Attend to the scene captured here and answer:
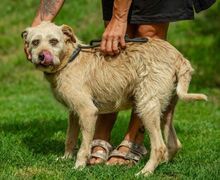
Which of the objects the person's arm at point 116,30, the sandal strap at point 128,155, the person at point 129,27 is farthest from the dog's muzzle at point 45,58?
the sandal strap at point 128,155

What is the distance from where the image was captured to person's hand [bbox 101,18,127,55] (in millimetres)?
6363

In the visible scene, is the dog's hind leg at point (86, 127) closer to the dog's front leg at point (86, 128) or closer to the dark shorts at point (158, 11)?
the dog's front leg at point (86, 128)

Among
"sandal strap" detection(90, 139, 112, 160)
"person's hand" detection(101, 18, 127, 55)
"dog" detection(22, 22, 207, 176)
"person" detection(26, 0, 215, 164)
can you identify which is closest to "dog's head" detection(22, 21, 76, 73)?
"dog" detection(22, 22, 207, 176)

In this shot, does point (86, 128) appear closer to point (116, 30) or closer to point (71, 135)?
point (71, 135)

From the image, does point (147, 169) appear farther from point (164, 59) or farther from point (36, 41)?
point (36, 41)

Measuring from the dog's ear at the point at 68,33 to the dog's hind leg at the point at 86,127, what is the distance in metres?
0.68

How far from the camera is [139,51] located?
6434 mm

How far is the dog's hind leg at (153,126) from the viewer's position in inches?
248

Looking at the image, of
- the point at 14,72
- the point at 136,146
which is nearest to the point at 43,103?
the point at 14,72

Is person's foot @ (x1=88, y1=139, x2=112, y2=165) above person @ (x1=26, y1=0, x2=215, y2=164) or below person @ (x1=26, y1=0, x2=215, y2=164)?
below

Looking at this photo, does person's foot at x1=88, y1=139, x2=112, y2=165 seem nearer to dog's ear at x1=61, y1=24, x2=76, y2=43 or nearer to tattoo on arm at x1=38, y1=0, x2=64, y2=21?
dog's ear at x1=61, y1=24, x2=76, y2=43

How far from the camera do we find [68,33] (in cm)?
648

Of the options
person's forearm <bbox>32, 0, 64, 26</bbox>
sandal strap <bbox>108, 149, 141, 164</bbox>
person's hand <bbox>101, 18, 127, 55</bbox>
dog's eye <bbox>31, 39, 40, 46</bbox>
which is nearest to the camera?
dog's eye <bbox>31, 39, 40, 46</bbox>

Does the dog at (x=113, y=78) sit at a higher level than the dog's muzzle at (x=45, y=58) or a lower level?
lower
